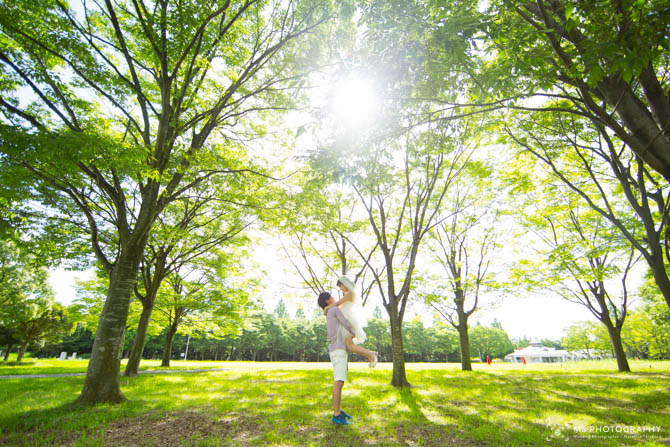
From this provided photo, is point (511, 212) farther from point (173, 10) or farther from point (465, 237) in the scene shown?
point (173, 10)

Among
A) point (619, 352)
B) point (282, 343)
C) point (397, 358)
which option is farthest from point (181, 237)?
point (282, 343)

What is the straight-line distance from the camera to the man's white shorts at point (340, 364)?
460 centimetres

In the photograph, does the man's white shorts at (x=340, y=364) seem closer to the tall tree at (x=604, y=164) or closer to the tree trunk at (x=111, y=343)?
the tree trunk at (x=111, y=343)

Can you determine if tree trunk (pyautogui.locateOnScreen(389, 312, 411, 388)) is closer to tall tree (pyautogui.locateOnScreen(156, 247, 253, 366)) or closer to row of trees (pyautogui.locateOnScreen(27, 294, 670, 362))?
tall tree (pyautogui.locateOnScreen(156, 247, 253, 366))

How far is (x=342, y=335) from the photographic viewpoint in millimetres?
4715

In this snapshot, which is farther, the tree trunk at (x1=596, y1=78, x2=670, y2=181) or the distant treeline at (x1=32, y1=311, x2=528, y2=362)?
the distant treeline at (x1=32, y1=311, x2=528, y2=362)

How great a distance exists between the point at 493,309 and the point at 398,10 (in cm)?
2215

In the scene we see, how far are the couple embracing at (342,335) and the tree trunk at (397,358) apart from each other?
5.70 m

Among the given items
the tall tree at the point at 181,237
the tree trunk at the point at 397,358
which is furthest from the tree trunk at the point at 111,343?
the tree trunk at the point at 397,358

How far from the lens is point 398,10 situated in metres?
4.30

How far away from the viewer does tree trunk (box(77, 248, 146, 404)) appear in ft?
20.9

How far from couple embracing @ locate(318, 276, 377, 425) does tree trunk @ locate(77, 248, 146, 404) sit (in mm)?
5356

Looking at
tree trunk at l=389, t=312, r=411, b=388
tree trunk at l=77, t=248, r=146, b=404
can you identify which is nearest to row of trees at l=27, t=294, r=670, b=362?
tree trunk at l=389, t=312, r=411, b=388

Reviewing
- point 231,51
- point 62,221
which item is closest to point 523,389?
point 231,51
